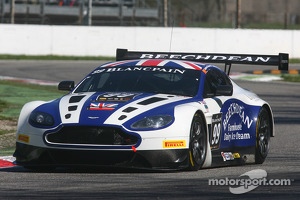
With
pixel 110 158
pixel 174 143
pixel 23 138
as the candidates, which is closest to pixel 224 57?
pixel 174 143

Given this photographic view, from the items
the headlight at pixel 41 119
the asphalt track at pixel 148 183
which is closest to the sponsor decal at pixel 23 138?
the headlight at pixel 41 119

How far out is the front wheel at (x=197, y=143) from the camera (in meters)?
9.68

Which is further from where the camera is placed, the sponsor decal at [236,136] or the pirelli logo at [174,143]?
the sponsor decal at [236,136]

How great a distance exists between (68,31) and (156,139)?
31.0 metres

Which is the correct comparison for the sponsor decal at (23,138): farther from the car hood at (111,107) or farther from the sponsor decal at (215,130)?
the sponsor decal at (215,130)

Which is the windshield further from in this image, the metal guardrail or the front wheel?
the metal guardrail

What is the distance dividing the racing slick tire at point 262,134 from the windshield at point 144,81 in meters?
1.10

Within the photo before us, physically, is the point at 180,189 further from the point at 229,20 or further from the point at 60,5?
the point at 229,20

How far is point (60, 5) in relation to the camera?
50.4 m

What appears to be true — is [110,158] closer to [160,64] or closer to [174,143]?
[174,143]

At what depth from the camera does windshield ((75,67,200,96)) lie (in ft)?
34.3

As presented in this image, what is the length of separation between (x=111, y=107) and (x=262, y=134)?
2.58 meters

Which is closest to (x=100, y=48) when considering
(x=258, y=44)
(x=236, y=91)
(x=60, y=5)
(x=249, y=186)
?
(x=258, y=44)

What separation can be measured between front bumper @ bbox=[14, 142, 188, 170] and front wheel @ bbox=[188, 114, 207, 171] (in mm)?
140
